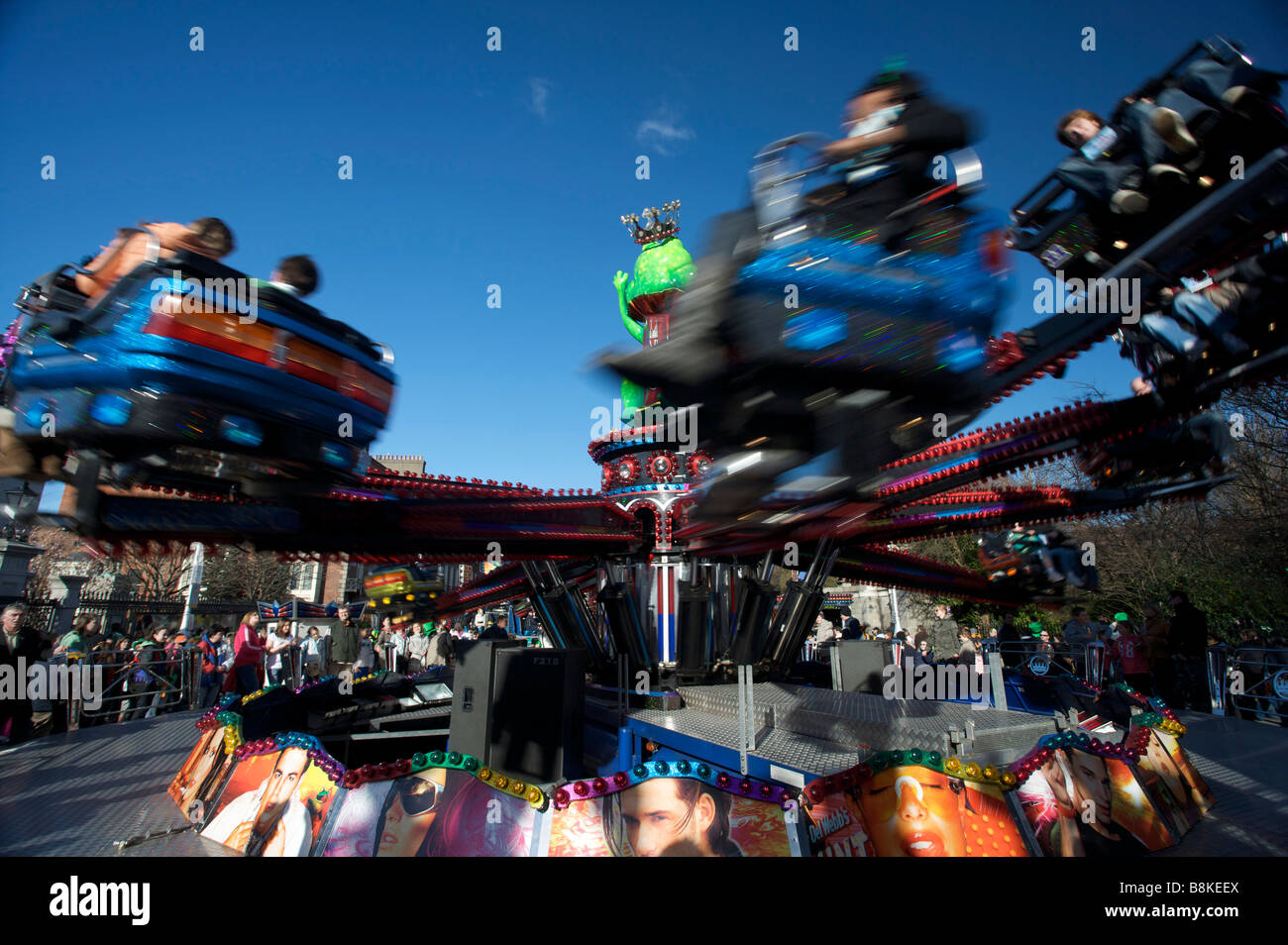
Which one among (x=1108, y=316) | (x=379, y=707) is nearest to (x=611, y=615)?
(x=379, y=707)

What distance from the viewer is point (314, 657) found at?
15.5 meters

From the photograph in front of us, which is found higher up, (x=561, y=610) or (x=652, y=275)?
(x=652, y=275)

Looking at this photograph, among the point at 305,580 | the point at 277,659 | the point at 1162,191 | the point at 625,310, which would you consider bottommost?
the point at 277,659

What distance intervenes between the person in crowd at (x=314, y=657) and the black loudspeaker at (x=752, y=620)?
11.1m

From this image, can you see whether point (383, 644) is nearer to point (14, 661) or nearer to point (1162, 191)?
point (14, 661)

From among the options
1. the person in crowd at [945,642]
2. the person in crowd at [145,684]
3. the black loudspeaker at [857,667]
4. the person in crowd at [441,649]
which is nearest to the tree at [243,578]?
the person in crowd at [441,649]

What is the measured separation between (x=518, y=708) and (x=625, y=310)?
21.2ft

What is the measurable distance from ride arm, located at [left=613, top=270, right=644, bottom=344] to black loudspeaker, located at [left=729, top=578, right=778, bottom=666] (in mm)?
4448

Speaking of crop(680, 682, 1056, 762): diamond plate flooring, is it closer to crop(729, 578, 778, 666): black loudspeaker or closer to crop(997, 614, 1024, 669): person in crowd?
crop(729, 578, 778, 666): black loudspeaker

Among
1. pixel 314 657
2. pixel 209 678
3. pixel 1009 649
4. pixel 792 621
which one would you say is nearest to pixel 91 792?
pixel 792 621

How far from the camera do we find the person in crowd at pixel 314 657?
14875 millimetres

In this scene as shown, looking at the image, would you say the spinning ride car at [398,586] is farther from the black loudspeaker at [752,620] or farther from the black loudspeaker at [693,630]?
the black loudspeaker at [752,620]

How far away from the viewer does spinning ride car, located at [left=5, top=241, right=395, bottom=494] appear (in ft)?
7.49

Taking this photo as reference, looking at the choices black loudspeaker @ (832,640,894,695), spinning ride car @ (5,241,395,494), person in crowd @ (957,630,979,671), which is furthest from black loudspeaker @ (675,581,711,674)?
→ person in crowd @ (957,630,979,671)
